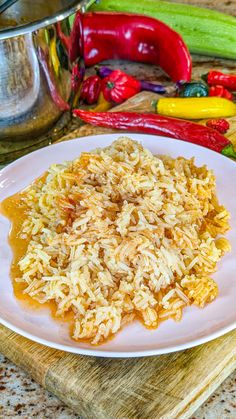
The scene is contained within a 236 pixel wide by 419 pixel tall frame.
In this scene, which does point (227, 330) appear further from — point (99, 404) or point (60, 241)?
point (60, 241)

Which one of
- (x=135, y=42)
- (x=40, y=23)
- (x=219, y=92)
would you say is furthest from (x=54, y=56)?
(x=135, y=42)

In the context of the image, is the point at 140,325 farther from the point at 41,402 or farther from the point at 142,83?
the point at 142,83

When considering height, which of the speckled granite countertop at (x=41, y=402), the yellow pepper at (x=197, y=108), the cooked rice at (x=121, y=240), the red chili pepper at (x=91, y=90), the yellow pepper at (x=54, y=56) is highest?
the yellow pepper at (x=54, y=56)

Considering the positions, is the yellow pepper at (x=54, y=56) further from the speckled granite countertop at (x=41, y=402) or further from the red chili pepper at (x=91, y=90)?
the speckled granite countertop at (x=41, y=402)

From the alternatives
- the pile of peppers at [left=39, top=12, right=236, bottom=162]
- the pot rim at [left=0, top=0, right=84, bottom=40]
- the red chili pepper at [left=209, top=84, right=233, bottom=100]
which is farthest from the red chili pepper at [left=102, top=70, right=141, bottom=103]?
the pot rim at [left=0, top=0, right=84, bottom=40]

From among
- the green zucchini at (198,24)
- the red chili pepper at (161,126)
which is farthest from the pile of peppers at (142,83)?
the green zucchini at (198,24)

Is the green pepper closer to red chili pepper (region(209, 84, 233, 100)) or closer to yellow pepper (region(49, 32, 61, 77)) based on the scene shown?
red chili pepper (region(209, 84, 233, 100))

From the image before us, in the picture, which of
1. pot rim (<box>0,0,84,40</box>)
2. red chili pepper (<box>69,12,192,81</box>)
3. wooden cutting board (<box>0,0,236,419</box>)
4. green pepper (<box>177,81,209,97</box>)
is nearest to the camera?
wooden cutting board (<box>0,0,236,419</box>)
